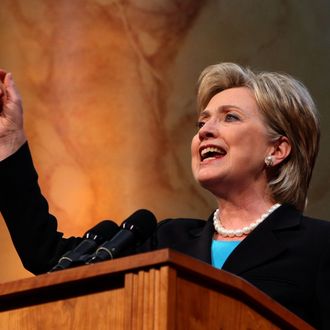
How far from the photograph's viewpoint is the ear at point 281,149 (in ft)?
8.55

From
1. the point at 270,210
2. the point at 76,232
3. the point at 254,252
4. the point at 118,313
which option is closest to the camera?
the point at 118,313

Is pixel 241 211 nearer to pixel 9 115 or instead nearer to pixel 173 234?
pixel 173 234

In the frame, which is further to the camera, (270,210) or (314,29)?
(314,29)

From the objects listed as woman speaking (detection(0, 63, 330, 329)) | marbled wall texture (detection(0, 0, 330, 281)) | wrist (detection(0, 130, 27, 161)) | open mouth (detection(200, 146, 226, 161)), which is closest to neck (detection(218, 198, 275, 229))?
woman speaking (detection(0, 63, 330, 329))

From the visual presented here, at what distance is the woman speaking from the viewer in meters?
2.22

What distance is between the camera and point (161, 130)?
3355mm

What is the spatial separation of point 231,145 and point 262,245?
331 millimetres

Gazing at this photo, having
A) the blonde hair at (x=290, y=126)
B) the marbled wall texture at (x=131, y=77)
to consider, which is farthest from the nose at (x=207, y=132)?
the marbled wall texture at (x=131, y=77)

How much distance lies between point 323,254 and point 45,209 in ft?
2.03

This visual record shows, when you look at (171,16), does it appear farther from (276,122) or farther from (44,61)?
(276,122)

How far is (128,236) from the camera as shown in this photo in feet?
6.27

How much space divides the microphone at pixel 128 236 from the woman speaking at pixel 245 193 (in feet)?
1.02

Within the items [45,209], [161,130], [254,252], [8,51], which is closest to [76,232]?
[161,130]

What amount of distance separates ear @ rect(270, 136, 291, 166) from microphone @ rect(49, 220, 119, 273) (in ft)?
2.24
